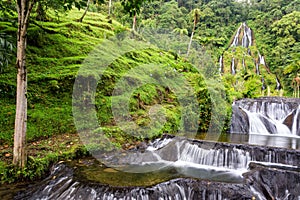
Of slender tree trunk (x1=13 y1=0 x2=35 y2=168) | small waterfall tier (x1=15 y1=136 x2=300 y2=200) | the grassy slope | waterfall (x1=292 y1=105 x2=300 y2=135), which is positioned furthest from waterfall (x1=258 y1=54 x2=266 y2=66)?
slender tree trunk (x1=13 y1=0 x2=35 y2=168)

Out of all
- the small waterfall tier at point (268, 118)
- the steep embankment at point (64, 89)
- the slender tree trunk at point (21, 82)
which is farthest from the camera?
the small waterfall tier at point (268, 118)

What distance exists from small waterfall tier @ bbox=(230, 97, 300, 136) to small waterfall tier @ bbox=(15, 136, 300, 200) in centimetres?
587

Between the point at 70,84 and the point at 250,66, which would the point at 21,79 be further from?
the point at 250,66

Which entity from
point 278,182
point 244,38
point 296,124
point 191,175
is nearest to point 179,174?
point 191,175

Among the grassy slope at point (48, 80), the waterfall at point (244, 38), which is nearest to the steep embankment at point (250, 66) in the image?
the waterfall at point (244, 38)

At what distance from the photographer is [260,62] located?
37125 mm

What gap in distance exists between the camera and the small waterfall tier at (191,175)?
478 centimetres

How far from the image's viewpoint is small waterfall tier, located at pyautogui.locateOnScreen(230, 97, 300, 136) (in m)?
12.5

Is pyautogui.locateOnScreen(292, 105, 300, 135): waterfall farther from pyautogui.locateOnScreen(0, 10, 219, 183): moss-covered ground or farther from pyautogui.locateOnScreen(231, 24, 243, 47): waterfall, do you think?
pyautogui.locateOnScreen(231, 24, 243, 47): waterfall

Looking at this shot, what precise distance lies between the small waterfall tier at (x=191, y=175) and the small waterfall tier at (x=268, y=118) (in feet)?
19.3

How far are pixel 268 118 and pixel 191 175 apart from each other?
29.3ft

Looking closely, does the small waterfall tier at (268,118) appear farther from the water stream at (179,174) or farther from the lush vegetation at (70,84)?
the water stream at (179,174)

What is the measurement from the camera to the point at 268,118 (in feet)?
43.2

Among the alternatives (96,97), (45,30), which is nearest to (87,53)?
(45,30)
